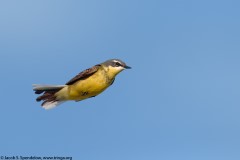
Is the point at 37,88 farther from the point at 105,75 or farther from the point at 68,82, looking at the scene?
the point at 105,75

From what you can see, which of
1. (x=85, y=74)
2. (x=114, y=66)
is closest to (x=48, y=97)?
(x=85, y=74)

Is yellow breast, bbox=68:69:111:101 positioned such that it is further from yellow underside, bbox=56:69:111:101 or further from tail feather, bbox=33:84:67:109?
tail feather, bbox=33:84:67:109

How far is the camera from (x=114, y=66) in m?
32.5

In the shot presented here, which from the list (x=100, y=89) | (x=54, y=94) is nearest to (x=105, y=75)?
(x=100, y=89)

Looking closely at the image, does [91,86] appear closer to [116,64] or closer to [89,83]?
[89,83]

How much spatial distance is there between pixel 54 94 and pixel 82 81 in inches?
77.3

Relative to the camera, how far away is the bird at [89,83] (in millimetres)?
32156

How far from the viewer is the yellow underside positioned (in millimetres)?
32094

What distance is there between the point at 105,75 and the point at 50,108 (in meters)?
3.65

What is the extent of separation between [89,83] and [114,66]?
4.66 feet

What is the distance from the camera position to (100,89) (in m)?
32.0

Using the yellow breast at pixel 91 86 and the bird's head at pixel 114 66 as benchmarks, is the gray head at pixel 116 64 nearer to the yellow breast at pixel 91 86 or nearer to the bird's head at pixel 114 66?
the bird's head at pixel 114 66

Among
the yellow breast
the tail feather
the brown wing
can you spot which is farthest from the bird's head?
the tail feather

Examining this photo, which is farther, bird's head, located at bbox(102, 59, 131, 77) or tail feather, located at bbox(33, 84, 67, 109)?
tail feather, located at bbox(33, 84, 67, 109)
